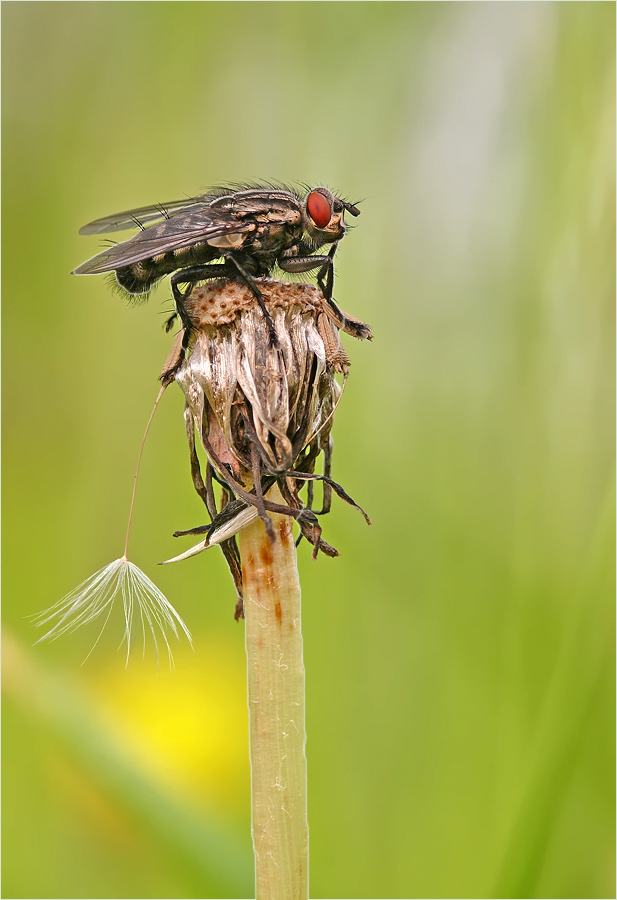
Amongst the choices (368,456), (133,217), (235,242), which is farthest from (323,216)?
(368,456)

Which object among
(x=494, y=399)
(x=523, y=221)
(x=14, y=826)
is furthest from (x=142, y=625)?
(x=523, y=221)

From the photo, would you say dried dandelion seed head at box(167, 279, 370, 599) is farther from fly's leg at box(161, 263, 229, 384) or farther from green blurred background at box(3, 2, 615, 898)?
green blurred background at box(3, 2, 615, 898)

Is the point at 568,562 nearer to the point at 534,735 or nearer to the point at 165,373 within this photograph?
the point at 534,735

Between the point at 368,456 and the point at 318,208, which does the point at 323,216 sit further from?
the point at 368,456

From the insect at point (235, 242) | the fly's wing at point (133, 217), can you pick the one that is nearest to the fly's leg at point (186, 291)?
the insect at point (235, 242)

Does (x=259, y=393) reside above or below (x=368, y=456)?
above

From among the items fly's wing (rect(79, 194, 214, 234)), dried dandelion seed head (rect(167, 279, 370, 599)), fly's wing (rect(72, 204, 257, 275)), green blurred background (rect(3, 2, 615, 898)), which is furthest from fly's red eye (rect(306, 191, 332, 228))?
green blurred background (rect(3, 2, 615, 898))

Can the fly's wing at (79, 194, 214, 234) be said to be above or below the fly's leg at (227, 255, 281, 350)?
above

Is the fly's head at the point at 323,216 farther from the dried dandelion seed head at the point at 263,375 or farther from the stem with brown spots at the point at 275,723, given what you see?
the stem with brown spots at the point at 275,723
